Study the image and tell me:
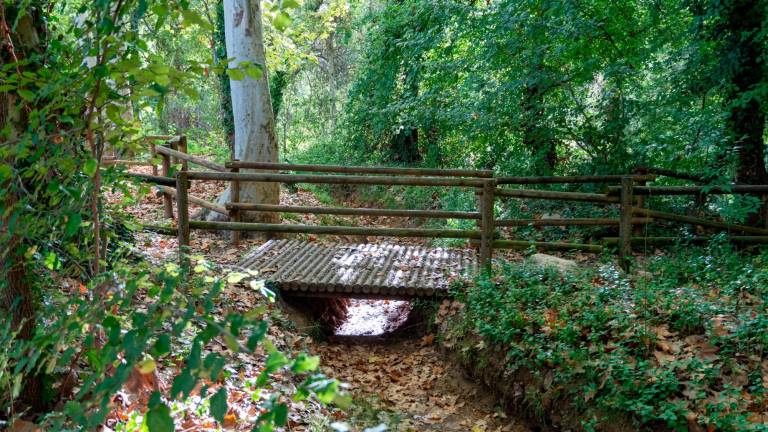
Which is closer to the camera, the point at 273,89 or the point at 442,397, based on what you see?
the point at 442,397

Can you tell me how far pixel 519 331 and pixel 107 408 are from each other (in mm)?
4286

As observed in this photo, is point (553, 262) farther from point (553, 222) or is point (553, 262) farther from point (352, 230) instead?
point (352, 230)

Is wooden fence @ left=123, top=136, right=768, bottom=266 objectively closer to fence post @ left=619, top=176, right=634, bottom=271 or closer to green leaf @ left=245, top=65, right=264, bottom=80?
fence post @ left=619, top=176, right=634, bottom=271

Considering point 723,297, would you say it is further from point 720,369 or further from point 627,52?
point 627,52

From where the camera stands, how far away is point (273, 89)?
54.8 ft

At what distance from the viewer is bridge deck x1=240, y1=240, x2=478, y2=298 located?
6.65 m

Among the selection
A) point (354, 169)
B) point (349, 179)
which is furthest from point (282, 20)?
point (354, 169)

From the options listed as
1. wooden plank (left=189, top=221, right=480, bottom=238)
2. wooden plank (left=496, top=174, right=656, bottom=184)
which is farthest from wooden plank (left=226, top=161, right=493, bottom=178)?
wooden plank (left=189, top=221, right=480, bottom=238)

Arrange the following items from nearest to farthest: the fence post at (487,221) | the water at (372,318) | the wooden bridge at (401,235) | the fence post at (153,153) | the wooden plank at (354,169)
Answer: the fence post at (153,153) < the wooden bridge at (401,235) < the fence post at (487,221) < the water at (372,318) < the wooden plank at (354,169)

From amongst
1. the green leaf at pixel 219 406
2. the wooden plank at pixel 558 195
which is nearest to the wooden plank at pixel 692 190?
the wooden plank at pixel 558 195

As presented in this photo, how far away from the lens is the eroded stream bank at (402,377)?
5.02 metres

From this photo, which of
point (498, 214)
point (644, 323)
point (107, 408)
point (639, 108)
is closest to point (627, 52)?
point (639, 108)

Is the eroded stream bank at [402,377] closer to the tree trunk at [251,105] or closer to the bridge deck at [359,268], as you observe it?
the bridge deck at [359,268]

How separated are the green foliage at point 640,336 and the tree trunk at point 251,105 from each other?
493 cm
